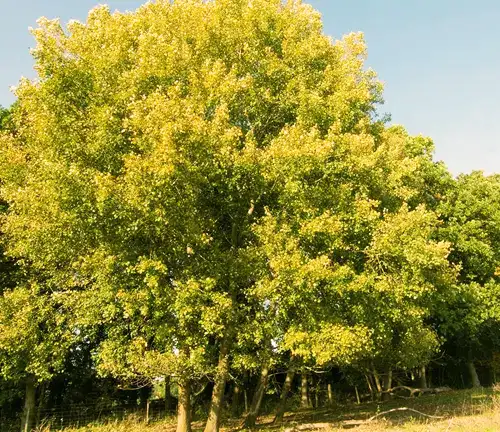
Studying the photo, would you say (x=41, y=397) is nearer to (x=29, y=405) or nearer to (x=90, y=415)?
(x=90, y=415)

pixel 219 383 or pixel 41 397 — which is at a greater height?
pixel 219 383

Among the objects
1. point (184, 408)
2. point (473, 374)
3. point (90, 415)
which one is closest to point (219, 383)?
point (184, 408)

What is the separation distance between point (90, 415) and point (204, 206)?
2286 cm

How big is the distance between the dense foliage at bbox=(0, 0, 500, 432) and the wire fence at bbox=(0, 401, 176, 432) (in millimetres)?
8697

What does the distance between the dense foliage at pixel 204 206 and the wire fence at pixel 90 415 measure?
8.70 m

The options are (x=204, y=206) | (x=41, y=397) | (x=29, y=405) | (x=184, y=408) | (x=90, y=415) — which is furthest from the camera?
(x=90, y=415)

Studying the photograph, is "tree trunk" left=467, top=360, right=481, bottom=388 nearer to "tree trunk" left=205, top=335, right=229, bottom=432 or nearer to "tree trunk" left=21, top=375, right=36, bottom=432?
"tree trunk" left=205, top=335, right=229, bottom=432

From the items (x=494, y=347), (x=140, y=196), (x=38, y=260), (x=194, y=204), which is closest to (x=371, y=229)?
(x=194, y=204)

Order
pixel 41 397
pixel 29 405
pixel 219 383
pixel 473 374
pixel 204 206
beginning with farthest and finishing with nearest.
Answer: pixel 473 374, pixel 41 397, pixel 29 405, pixel 219 383, pixel 204 206

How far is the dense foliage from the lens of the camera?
559 inches

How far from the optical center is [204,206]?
1666 centimetres

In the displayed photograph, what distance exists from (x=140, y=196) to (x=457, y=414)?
54.5ft

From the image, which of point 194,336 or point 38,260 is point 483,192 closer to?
point 194,336

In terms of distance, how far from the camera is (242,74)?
19578mm
